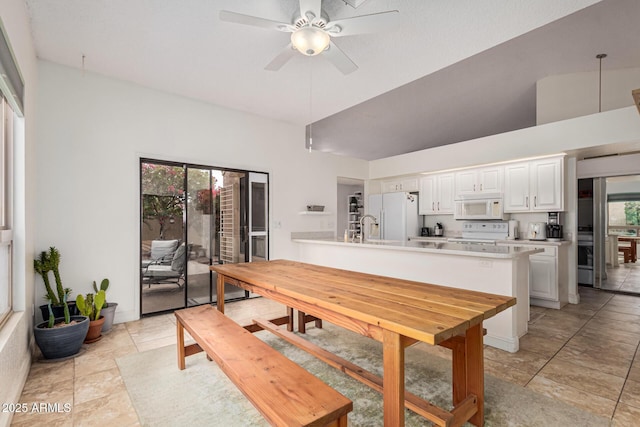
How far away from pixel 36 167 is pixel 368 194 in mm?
5287

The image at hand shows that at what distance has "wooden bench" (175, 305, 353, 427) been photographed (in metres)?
1.16

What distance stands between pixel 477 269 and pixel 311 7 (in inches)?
105

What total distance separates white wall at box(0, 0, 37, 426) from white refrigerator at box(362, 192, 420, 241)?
4722 millimetres

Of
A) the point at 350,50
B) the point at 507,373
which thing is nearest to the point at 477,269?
the point at 507,373

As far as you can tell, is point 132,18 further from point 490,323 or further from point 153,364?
point 490,323

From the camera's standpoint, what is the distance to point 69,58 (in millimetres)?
3154

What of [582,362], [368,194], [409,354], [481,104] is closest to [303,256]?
[368,194]

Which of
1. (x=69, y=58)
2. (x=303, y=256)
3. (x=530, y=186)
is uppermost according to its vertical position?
(x=69, y=58)

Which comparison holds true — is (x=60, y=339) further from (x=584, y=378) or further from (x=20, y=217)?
(x=584, y=378)

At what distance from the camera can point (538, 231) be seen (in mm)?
4738

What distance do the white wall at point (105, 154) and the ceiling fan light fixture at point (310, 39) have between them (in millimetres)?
2335

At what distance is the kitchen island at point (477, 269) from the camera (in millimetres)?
2777

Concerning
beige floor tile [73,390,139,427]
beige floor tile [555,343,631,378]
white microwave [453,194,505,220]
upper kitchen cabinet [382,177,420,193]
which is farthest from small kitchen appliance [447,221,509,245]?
beige floor tile [73,390,139,427]

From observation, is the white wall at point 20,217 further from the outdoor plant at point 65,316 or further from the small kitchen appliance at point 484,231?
the small kitchen appliance at point 484,231
